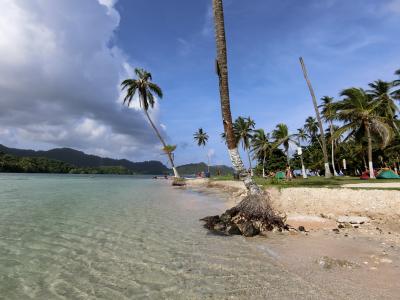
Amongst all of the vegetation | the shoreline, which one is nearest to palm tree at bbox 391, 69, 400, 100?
the shoreline

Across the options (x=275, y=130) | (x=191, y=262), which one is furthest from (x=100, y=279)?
(x=275, y=130)

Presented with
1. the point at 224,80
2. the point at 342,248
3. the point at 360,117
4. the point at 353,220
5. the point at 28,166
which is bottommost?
the point at 342,248

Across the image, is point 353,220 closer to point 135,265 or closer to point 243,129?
point 135,265

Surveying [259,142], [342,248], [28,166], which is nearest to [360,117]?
[342,248]

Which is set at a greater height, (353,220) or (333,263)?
(353,220)

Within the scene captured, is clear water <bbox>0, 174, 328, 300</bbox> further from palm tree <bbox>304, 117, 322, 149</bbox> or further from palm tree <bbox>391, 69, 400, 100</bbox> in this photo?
palm tree <bbox>304, 117, 322, 149</bbox>

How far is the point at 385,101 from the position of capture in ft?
120

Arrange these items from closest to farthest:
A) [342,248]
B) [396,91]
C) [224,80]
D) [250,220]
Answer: [342,248] < [250,220] < [224,80] < [396,91]

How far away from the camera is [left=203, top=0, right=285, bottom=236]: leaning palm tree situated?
1155 centimetres

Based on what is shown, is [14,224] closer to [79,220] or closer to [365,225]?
[79,220]

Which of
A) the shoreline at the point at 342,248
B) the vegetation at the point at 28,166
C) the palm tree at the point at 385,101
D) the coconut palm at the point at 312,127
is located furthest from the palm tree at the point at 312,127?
the vegetation at the point at 28,166

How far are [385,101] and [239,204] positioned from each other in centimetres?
3267

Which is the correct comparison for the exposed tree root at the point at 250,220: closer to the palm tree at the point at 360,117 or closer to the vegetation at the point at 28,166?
the palm tree at the point at 360,117

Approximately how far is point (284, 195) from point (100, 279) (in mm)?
13512
